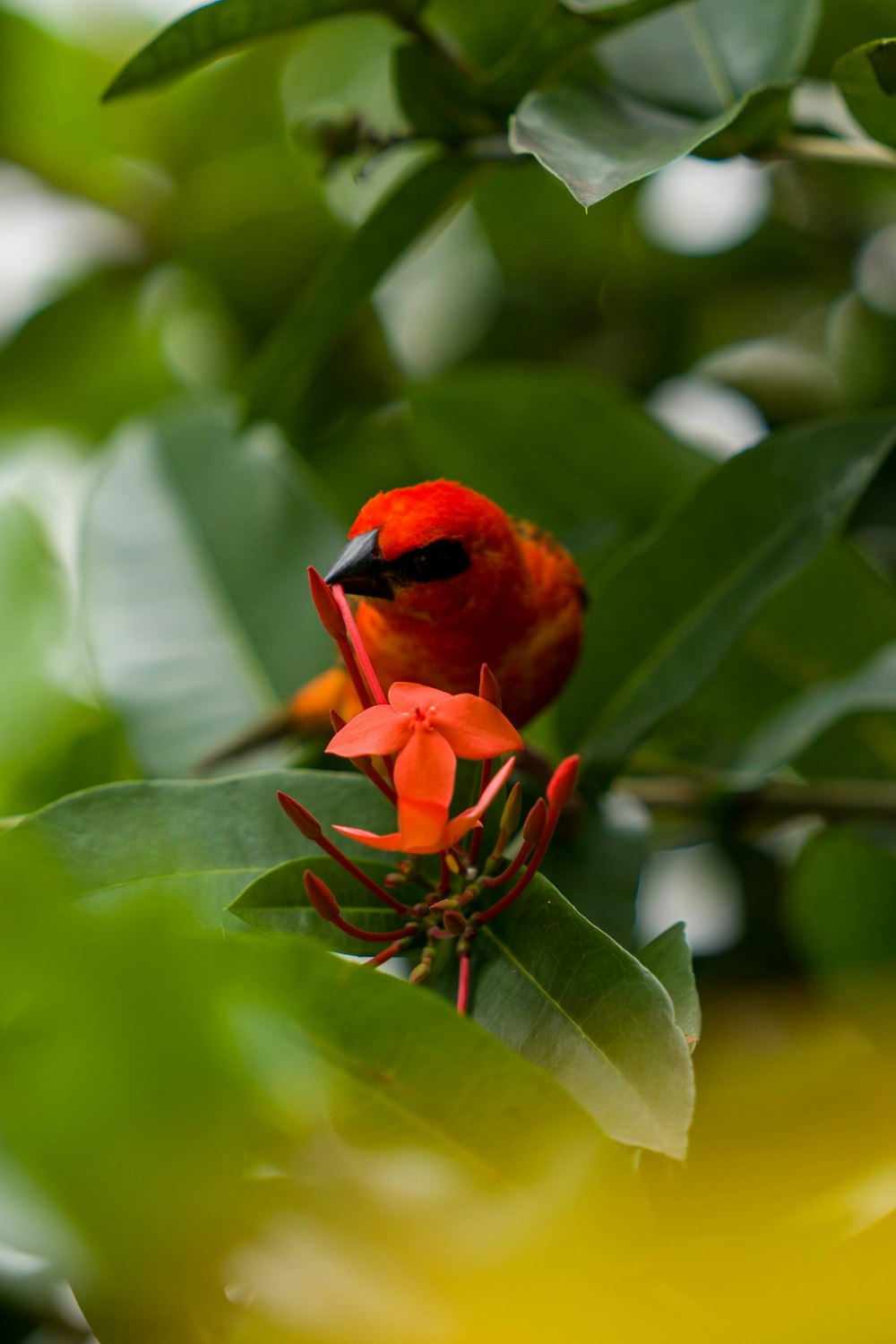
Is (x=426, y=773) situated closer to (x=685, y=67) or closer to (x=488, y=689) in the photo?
(x=488, y=689)

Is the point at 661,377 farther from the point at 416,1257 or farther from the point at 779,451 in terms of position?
the point at 416,1257

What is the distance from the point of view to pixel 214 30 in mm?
901

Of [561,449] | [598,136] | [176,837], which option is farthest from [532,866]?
[561,449]

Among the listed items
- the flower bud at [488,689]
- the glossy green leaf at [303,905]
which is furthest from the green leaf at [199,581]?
the flower bud at [488,689]

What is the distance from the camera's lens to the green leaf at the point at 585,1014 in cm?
58

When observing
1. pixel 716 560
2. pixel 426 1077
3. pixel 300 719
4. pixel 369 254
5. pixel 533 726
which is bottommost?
pixel 533 726

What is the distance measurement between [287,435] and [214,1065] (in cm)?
137

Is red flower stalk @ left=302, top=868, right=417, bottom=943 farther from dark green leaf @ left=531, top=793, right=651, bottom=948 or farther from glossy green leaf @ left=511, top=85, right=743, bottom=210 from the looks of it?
glossy green leaf @ left=511, top=85, right=743, bottom=210

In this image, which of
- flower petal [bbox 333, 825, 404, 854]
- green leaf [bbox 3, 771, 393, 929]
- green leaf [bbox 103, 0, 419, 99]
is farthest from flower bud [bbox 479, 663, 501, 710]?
green leaf [bbox 103, 0, 419, 99]

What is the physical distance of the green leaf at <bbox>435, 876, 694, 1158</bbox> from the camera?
0.58 m

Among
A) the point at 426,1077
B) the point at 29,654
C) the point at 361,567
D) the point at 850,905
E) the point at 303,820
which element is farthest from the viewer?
the point at 29,654

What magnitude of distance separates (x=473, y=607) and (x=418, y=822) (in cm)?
45

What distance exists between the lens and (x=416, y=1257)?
50 cm

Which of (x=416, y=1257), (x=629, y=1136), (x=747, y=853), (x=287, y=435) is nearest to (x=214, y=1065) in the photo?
(x=416, y=1257)
